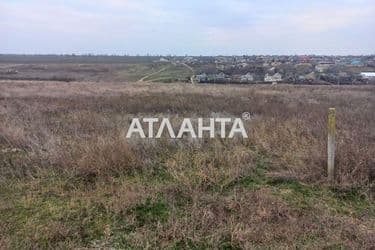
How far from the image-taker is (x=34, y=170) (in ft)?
20.3

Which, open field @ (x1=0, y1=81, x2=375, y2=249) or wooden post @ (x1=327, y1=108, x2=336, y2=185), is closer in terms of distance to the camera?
open field @ (x1=0, y1=81, x2=375, y2=249)

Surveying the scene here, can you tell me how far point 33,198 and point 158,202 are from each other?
1.59 metres

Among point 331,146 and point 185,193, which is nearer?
point 185,193

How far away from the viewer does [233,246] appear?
3908 millimetres

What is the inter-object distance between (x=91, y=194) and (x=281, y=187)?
2.54 m

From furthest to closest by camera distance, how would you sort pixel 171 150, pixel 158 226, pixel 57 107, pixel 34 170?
pixel 57 107 < pixel 171 150 < pixel 34 170 < pixel 158 226

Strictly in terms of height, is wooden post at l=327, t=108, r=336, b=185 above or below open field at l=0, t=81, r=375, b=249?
above

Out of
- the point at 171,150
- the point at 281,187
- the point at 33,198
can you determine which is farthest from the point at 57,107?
the point at 281,187

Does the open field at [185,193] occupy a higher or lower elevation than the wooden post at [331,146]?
lower

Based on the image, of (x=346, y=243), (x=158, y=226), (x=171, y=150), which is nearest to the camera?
(x=346, y=243)

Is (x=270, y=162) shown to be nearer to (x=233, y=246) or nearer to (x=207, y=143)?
(x=207, y=143)

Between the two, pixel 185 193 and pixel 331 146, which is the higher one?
pixel 331 146

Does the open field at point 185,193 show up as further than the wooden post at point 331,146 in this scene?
No

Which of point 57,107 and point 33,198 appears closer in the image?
point 33,198
